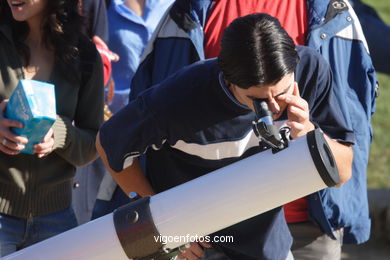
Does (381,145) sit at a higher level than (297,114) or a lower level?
lower

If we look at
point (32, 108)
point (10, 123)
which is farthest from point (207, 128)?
point (10, 123)

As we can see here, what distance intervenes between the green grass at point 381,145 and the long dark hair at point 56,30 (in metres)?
3.76

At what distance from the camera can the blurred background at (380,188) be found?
5.45 meters

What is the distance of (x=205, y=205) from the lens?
2.16 m

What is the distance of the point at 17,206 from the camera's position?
3043 millimetres

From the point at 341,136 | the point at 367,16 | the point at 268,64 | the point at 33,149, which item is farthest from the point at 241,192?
the point at 367,16

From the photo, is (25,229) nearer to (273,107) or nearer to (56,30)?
(56,30)

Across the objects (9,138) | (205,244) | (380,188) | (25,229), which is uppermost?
(9,138)

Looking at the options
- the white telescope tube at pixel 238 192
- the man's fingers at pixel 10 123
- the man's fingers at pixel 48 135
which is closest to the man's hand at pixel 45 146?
the man's fingers at pixel 48 135

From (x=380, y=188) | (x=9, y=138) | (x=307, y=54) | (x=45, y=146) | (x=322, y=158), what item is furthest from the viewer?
(x=380, y=188)

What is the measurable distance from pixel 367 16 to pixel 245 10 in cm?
162

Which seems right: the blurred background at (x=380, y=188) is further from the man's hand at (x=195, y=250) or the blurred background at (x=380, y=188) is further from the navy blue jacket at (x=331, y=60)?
the man's hand at (x=195, y=250)

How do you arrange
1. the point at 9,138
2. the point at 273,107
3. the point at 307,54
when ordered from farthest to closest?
the point at 9,138, the point at 307,54, the point at 273,107

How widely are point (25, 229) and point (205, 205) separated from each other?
1115 millimetres
